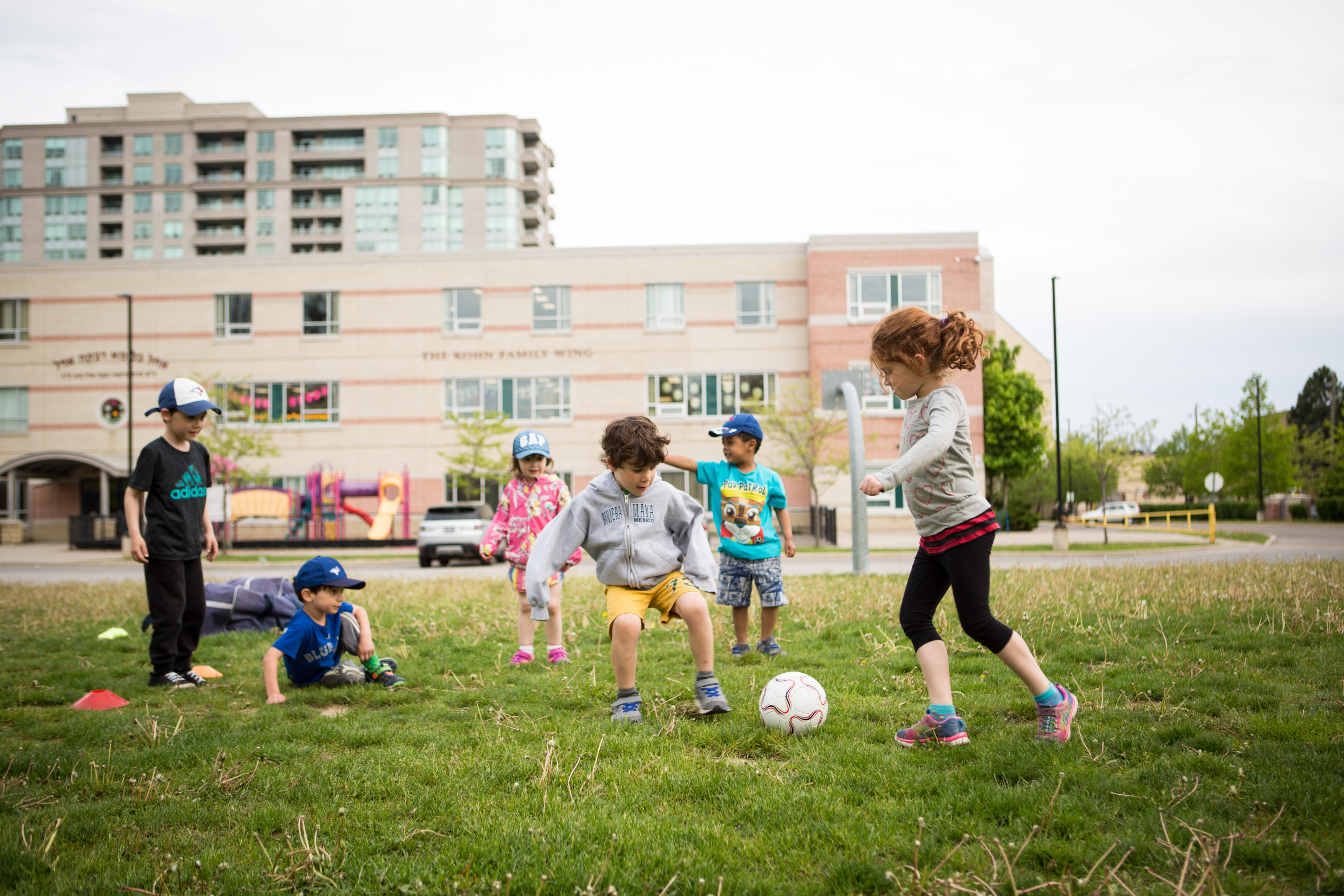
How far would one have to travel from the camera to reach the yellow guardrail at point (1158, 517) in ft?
91.6

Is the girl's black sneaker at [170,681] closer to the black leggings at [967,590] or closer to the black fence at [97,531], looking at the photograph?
the black leggings at [967,590]

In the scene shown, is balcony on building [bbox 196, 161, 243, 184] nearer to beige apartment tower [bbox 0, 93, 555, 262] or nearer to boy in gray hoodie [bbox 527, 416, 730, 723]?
beige apartment tower [bbox 0, 93, 555, 262]

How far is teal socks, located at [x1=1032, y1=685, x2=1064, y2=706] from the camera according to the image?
157 inches

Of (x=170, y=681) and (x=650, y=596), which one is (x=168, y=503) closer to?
(x=170, y=681)

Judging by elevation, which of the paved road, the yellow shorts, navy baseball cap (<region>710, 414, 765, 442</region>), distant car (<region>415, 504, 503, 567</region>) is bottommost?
the paved road

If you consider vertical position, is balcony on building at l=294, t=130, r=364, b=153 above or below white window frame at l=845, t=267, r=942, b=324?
above

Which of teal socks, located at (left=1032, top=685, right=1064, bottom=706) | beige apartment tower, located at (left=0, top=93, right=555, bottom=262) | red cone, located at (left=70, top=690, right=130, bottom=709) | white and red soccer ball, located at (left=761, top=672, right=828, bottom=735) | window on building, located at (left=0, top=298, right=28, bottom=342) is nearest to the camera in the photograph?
teal socks, located at (left=1032, top=685, right=1064, bottom=706)

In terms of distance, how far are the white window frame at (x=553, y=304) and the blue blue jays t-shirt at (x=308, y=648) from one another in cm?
3363

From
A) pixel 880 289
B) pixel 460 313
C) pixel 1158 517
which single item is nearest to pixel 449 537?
pixel 460 313

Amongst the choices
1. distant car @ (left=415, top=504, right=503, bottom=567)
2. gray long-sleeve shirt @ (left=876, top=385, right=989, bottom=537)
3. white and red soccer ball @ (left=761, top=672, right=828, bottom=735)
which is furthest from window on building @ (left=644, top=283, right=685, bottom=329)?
gray long-sleeve shirt @ (left=876, top=385, right=989, bottom=537)

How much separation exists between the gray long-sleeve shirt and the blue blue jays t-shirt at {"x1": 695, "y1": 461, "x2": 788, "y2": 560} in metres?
2.46

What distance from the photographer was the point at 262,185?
79.8 metres

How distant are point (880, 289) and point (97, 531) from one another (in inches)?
1381

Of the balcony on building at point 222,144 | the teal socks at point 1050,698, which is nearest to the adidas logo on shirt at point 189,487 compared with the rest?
the teal socks at point 1050,698
